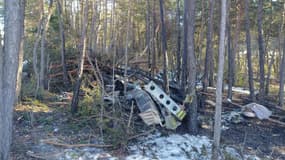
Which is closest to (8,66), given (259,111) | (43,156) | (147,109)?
(43,156)

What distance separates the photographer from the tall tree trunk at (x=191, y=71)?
342 inches

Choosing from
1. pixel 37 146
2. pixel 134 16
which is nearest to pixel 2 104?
pixel 37 146

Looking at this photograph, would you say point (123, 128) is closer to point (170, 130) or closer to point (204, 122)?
point (170, 130)

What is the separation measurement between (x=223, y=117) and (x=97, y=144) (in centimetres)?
482

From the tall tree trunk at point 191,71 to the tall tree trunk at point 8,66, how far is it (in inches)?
170

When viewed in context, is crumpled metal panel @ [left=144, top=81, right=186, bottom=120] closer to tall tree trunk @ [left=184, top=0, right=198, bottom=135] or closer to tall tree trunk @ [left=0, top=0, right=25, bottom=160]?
tall tree trunk @ [left=184, top=0, right=198, bottom=135]

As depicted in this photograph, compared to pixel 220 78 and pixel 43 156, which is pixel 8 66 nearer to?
pixel 43 156

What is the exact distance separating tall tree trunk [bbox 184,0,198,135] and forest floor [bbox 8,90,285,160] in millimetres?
372

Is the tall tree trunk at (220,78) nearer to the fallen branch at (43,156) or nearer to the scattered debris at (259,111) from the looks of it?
the fallen branch at (43,156)

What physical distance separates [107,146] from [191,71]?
289 cm

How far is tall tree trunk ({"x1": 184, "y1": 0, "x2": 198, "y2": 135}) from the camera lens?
8699 mm

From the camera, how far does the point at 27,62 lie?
15.5 metres

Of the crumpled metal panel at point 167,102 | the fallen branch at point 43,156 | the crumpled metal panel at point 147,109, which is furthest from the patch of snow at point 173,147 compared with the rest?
the fallen branch at point 43,156

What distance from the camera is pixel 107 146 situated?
7.61 meters
